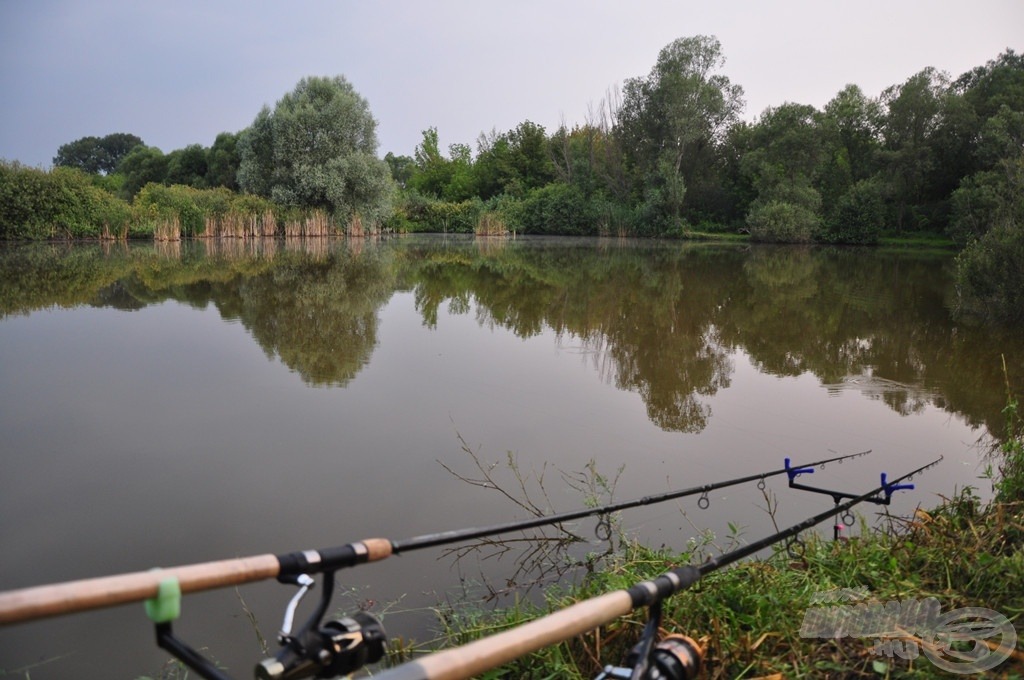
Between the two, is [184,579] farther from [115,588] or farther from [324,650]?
[324,650]

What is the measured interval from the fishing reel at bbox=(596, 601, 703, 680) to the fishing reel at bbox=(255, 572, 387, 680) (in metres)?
0.65

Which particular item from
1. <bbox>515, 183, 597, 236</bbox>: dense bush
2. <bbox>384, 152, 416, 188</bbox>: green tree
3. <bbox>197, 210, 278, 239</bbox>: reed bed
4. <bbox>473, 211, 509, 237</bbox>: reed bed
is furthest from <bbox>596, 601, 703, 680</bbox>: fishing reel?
<bbox>384, 152, 416, 188</bbox>: green tree

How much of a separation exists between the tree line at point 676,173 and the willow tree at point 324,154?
3.3 inches

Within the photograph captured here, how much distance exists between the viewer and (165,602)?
150 cm

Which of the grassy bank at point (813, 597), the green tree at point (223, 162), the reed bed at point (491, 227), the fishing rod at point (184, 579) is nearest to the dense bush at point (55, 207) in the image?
the green tree at point (223, 162)

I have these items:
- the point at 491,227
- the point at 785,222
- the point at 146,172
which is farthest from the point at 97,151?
the point at 785,222

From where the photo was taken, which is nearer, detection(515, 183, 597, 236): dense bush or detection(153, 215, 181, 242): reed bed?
detection(153, 215, 181, 242): reed bed

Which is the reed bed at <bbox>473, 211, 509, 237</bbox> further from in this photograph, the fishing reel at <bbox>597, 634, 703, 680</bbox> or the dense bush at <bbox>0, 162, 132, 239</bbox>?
the fishing reel at <bbox>597, 634, 703, 680</bbox>

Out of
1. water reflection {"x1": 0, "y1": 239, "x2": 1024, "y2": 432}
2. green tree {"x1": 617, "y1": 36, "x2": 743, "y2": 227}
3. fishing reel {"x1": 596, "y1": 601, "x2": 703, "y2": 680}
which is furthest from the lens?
green tree {"x1": 617, "y1": 36, "x2": 743, "y2": 227}

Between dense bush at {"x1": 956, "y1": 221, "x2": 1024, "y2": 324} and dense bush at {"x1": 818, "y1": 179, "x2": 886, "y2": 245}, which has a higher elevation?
dense bush at {"x1": 818, "y1": 179, "x2": 886, "y2": 245}

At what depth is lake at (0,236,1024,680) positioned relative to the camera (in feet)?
12.9

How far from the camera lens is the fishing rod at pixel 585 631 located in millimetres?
1255

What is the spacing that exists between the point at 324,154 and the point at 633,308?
1148 inches

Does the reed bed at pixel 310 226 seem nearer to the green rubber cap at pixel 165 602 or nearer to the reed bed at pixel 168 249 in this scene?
the reed bed at pixel 168 249
